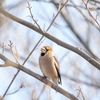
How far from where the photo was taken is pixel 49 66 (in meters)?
4.76

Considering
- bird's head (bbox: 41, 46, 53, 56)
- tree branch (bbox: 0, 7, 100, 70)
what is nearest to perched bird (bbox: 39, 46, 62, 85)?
bird's head (bbox: 41, 46, 53, 56)

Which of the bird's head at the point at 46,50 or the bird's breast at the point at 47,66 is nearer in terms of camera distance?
the bird's breast at the point at 47,66

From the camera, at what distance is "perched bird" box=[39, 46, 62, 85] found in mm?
4672

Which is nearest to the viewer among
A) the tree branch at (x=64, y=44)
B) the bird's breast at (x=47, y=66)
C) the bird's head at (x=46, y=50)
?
the tree branch at (x=64, y=44)

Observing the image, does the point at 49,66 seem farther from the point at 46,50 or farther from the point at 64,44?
the point at 64,44

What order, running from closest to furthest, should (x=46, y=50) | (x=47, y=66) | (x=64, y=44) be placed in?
(x=64, y=44), (x=47, y=66), (x=46, y=50)

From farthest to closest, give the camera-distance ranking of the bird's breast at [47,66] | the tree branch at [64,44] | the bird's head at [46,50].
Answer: the bird's head at [46,50] → the bird's breast at [47,66] → the tree branch at [64,44]

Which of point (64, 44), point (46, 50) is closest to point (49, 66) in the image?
point (46, 50)

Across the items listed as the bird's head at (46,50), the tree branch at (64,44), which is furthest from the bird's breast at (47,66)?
the tree branch at (64,44)

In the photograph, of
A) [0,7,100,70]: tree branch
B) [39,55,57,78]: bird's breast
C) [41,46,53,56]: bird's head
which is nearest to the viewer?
[0,7,100,70]: tree branch

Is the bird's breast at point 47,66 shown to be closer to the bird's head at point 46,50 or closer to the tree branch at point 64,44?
the bird's head at point 46,50

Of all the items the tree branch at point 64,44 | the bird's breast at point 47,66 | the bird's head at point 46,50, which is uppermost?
the tree branch at point 64,44

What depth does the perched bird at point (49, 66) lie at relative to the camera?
4672mm

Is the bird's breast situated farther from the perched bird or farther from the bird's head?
the bird's head
